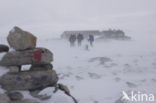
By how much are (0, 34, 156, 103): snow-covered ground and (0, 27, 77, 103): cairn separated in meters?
0.50

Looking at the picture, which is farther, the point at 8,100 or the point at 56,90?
the point at 56,90

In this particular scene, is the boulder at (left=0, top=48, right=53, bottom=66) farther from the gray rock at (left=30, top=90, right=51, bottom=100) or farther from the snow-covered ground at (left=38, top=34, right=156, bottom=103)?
the snow-covered ground at (left=38, top=34, right=156, bottom=103)

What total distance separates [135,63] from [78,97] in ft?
28.2

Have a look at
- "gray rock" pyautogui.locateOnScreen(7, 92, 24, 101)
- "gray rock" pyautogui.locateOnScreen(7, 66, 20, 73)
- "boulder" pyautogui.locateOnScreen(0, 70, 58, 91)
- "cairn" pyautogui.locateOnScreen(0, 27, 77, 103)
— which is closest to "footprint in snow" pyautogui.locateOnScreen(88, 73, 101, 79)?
"cairn" pyautogui.locateOnScreen(0, 27, 77, 103)

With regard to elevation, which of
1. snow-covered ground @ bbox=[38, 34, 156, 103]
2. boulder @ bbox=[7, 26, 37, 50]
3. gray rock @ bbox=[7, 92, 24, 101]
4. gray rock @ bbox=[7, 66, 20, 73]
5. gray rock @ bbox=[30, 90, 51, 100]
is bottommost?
snow-covered ground @ bbox=[38, 34, 156, 103]

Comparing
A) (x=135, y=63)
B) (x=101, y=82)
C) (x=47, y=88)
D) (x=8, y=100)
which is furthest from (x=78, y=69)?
(x=8, y=100)

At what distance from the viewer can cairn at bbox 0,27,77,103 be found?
757 centimetres

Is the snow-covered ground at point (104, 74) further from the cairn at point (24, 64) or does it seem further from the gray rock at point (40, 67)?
the gray rock at point (40, 67)

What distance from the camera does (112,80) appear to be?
590 inches

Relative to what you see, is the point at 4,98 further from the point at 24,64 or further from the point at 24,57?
the point at 24,57

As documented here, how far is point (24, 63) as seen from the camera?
784 centimetres

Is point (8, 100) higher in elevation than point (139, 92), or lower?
higher

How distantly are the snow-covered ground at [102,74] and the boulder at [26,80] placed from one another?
40 centimetres

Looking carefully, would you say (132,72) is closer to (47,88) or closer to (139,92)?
(139,92)
